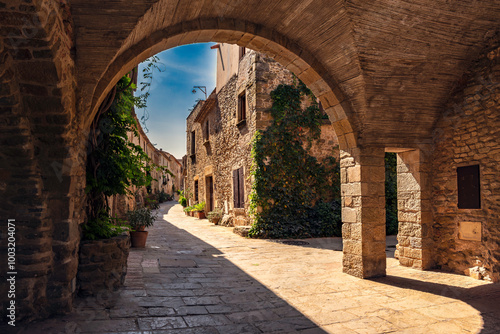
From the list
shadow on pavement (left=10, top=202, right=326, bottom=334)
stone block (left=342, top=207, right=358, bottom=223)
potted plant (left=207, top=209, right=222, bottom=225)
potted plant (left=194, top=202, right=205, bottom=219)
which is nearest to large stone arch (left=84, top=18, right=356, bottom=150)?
stone block (left=342, top=207, right=358, bottom=223)

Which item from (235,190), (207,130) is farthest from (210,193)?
(235,190)

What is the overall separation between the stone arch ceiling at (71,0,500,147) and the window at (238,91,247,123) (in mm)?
5990

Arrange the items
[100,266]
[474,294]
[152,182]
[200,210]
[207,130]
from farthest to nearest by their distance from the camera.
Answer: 1. [152,182]
2. [200,210]
3. [207,130]
4. [474,294]
5. [100,266]

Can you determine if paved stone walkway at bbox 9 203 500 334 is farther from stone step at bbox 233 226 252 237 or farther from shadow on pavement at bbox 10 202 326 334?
stone step at bbox 233 226 252 237

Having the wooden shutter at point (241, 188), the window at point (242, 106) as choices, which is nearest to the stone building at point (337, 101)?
the wooden shutter at point (241, 188)

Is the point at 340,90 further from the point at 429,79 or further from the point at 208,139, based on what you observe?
the point at 208,139

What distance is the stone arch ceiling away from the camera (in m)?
3.16

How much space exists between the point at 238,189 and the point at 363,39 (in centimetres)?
710

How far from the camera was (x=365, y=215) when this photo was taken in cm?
484

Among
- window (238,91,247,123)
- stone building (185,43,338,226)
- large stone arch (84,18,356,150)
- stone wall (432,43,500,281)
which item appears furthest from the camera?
window (238,91,247,123)

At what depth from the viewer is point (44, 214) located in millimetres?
3152

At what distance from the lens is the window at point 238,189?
10438 mm

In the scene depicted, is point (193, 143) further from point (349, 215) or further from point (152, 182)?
point (349, 215)

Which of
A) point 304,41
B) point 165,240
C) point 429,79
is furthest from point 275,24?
point 165,240
